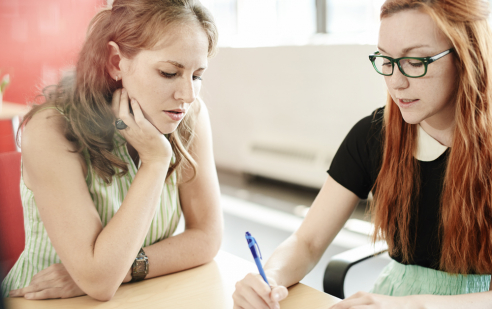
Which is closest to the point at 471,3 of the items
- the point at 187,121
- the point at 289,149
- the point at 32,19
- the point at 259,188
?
the point at 187,121

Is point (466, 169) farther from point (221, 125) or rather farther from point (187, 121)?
point (221, 125)

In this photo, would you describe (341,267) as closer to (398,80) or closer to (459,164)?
(459,164)

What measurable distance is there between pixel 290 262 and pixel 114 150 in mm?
499

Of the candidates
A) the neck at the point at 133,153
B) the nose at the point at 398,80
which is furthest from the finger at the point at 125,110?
the nose at the point at 398,80

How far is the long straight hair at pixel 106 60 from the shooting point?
2.77 ft

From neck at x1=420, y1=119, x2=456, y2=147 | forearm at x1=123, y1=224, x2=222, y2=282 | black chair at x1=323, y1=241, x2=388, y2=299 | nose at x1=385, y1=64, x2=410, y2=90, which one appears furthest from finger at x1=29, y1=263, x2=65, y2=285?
neck at x1=420, y1=119, x2=456, y2=147

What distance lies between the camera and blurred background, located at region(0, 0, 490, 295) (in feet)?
10.0

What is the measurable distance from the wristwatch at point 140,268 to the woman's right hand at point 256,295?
234 millimetres

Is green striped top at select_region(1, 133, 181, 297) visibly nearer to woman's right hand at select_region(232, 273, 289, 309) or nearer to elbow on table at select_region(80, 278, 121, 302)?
elbow on table at select_region(80, 278, 121, 302)

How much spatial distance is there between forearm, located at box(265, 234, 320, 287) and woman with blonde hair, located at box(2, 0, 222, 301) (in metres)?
0.22

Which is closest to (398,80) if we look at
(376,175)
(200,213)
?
(376,175)

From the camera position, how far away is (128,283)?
3.32 feet

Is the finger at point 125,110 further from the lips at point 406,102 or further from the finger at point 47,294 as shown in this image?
the lips at point 406,102

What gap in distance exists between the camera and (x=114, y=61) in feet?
2.96
